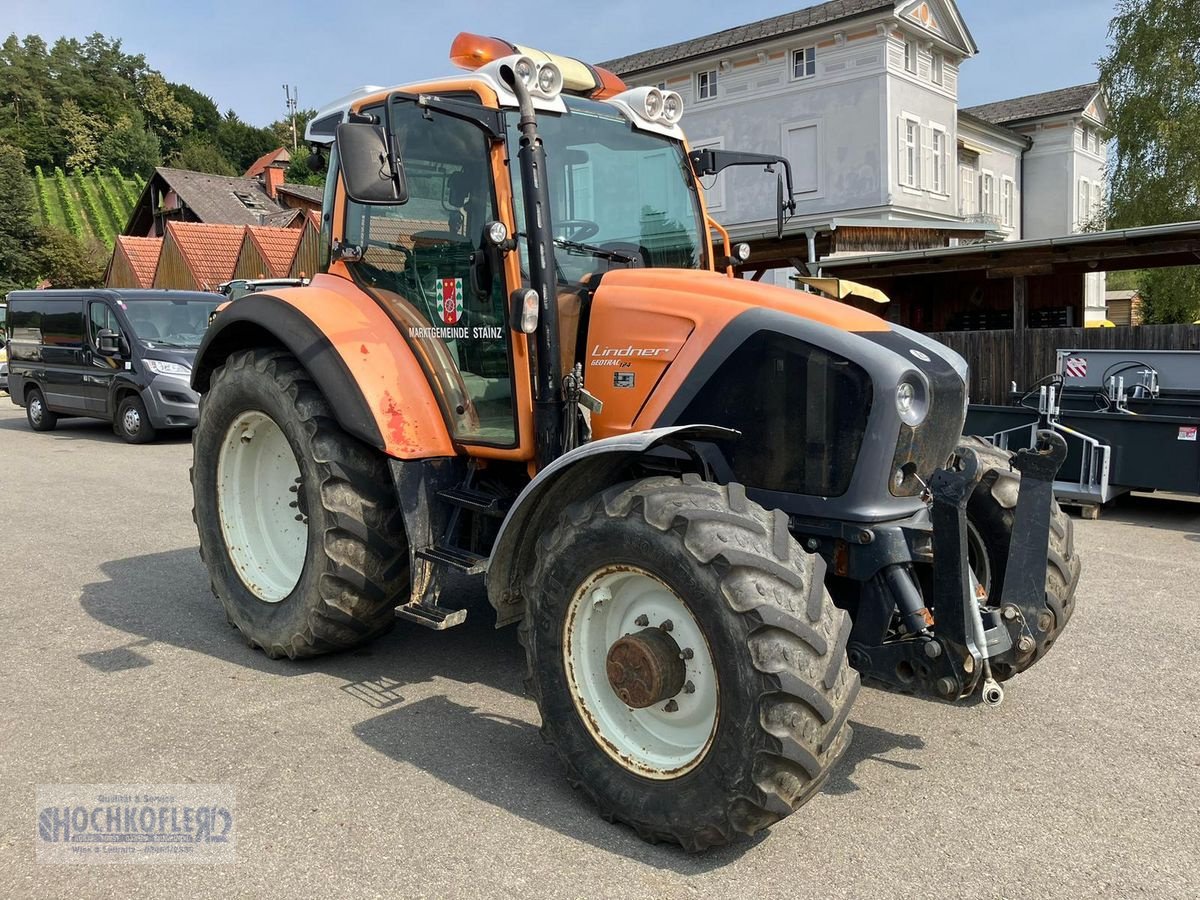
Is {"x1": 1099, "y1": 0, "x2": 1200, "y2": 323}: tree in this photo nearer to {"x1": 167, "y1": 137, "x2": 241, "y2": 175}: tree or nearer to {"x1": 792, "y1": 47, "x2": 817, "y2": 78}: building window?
{"x1": 792, "y1": 47, "x2": 817, "y2": 78}: building window

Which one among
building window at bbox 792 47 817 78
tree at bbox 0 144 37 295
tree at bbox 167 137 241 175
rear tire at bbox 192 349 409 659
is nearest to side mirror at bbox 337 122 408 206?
rear tire at bbox 192 349 409 659

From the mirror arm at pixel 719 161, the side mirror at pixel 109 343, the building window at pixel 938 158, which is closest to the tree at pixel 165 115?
the building window at pixel 938 158

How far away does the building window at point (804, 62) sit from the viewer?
3184 centimetres

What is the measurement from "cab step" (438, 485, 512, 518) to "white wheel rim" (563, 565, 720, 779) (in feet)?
3.09

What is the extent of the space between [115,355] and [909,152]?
2624 centimetres

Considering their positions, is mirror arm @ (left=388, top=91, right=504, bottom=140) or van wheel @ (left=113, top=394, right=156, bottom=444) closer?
mirror arm @ (left=388, top=91, right=504, bottom=140)

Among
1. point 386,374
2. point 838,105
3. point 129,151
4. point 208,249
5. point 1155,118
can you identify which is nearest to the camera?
point 386,374

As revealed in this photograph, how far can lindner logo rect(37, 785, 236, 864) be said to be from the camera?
122 inches

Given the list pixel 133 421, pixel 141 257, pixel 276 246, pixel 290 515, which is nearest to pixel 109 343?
pixel 133 421

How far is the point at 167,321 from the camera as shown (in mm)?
14281

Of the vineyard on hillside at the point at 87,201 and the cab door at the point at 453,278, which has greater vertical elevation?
the vineyard on hillside at the point at 87,201

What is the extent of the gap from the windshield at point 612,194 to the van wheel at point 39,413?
46.5 feet

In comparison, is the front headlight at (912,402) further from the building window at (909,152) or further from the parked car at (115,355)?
the building window at (909,152)

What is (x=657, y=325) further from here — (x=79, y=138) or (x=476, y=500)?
(x=79, y=138)
